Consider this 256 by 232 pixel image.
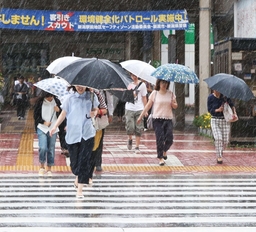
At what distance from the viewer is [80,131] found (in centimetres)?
1080

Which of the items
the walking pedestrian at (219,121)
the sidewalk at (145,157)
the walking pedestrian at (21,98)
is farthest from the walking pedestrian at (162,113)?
the walking pedestrian at (21,98)

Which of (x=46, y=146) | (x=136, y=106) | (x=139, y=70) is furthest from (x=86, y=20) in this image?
(x=46, y=146)

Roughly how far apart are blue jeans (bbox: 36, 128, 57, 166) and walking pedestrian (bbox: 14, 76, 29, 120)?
15953 mm

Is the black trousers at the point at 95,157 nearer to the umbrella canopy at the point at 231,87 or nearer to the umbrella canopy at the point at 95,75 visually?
the umbrella canopy at the point at 95,75

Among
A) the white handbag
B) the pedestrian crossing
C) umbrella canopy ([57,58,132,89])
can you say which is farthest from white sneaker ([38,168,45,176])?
umbrella canopy ([57,58,132,89])

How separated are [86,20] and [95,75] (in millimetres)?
13855

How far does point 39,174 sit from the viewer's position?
1348cm

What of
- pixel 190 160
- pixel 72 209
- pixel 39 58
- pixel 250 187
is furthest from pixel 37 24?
pixel 39 58

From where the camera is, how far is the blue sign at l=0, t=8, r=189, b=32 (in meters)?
23.8

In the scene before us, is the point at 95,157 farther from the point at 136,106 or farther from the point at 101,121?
the point at 136,106

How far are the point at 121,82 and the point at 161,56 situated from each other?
24.6m

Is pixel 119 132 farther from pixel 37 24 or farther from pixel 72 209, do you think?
pixel 72 209

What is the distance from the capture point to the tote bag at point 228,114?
14.9 metres

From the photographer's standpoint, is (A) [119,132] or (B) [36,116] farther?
(A) [119,132]
